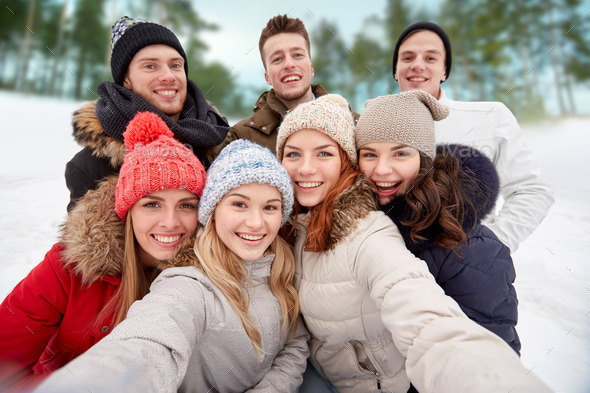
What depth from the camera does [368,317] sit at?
1.12m

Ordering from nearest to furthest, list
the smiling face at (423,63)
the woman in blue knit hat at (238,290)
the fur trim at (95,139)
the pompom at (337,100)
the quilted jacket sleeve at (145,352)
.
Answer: the quilted jacket sleeve at (145,352) < the woman in blue knit hat at (238,290) < the pompom at (337,100) < the fur trim at (95,139) < the smiling face at (423,63)

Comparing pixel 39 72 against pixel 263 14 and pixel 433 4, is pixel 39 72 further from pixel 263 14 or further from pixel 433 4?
pixel 433 4

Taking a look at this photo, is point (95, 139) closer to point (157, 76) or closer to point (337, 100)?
point (157, 76)

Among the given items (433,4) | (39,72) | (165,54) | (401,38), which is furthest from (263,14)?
(39,72)

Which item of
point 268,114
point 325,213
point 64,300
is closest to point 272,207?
point 325,213

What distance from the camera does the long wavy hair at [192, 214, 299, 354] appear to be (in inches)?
43.4

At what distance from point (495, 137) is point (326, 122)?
116cm

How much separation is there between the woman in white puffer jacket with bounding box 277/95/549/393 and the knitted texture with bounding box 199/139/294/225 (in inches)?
4.7

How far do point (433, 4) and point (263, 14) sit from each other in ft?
3.60

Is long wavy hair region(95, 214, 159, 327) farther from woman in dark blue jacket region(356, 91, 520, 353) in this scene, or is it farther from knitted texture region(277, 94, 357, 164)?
woman in dark blue jacket region(356, 91, 520, 353)

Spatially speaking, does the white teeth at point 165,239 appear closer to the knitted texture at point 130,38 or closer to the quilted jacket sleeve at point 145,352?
the quilted jacket sleeve at point 145,352

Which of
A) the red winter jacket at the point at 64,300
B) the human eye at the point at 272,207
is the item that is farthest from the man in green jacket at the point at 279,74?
the red winter jacket at the point at 64,300

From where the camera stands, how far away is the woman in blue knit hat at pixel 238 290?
99cm

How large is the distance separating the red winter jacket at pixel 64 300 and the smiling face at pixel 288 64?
151 centimetres
